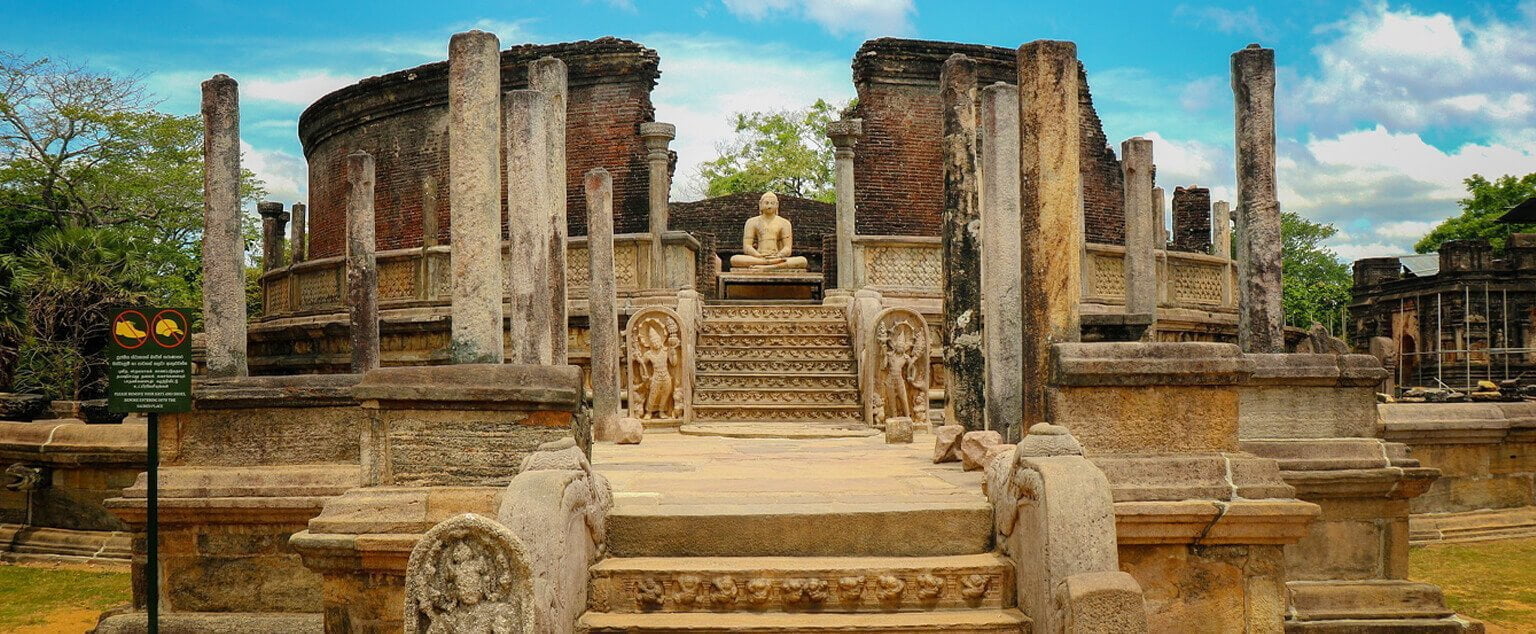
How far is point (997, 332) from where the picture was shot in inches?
330

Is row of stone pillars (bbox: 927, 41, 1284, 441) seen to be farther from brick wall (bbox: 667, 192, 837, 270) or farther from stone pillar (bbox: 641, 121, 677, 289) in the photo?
brick wall (bbox: 667, 192, 837, 270)

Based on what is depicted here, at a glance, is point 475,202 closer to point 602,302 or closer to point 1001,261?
point 1001,261

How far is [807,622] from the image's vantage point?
495 centimetres

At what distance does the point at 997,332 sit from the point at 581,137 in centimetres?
1671

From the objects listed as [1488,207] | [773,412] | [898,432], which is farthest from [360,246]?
[1488,207]

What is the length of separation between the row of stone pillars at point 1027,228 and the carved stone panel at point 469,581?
2615 mm

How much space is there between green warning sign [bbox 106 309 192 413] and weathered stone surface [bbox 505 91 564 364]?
338 centimetres

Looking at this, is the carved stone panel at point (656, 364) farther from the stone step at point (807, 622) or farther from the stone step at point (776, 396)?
the stone step at point (807, 622)

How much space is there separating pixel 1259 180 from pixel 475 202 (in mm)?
5664

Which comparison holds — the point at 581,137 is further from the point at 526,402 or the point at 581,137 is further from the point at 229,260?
the point at 526,402

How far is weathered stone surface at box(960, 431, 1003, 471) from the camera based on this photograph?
7105 mm

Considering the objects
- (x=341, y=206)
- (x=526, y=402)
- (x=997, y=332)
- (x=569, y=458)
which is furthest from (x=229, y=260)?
(x=341, y=206)

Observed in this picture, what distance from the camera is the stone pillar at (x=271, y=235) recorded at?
22203 millimetres

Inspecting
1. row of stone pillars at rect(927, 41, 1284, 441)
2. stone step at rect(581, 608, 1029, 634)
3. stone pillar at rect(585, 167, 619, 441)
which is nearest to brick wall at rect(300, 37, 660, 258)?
stone pillar at rect(585, 167, 619, 441)
